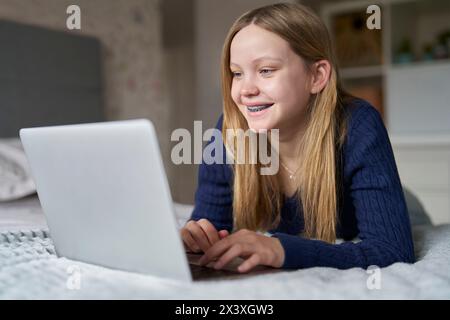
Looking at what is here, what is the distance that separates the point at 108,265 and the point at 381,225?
0.43 m

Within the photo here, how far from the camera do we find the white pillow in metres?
1.46

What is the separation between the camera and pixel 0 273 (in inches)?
25.4

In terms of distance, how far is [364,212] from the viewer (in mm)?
809

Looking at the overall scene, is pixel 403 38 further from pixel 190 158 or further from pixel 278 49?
pixel 278 49

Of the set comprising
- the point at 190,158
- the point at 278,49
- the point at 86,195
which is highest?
the point at 278,49

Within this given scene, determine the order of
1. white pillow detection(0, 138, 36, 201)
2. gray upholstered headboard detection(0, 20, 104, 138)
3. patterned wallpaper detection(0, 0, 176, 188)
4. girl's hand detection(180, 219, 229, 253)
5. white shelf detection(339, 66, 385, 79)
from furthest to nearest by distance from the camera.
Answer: white shelf detection(339, 66, 385, 79) → patterned wallpaper detection(0, 0, 176, 188) → gray upholstered headboard detection(0, 20, 104, 138) → white pillow detection(0, 138, 36, 201) → girl's hand detection(180, 219, 229, 253)

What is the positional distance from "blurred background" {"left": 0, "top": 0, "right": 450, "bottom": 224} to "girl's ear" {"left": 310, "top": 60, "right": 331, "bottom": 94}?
1558 millimetres

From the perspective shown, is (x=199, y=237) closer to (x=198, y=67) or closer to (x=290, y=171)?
(x=290, y=171)

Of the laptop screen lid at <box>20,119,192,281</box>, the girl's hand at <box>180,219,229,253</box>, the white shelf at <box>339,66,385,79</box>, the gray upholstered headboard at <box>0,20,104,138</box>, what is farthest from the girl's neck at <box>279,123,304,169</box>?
the white shelf at <box>339,66,385,79</box>

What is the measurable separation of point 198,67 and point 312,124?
7.47 feet

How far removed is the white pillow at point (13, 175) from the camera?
57.4 inches

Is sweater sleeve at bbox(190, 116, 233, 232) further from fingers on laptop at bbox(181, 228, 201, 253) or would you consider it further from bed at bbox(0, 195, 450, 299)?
bed at bbox(0, 195, 450, 299)

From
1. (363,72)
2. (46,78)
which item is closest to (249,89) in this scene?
(46,78)
